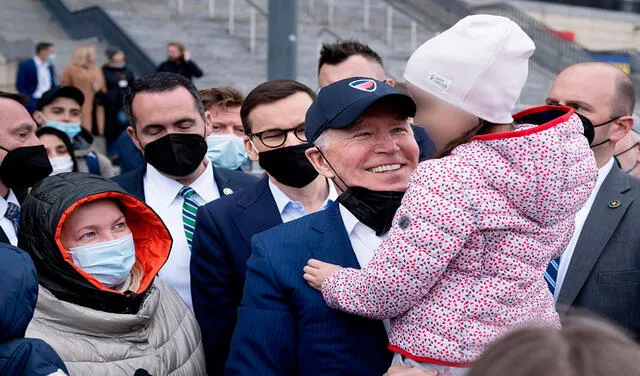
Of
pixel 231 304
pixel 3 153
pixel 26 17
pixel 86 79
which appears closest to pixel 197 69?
pixel 86 79

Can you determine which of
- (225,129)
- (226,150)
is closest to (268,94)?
(226,150)

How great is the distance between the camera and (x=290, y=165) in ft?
13.1

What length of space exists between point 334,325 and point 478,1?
995 inches

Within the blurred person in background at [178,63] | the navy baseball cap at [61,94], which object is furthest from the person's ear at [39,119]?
the blurred person in background at [178,63]

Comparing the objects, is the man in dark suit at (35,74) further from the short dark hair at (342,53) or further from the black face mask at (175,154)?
the black face mask at (175,154)

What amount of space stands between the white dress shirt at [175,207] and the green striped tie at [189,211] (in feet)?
0.05

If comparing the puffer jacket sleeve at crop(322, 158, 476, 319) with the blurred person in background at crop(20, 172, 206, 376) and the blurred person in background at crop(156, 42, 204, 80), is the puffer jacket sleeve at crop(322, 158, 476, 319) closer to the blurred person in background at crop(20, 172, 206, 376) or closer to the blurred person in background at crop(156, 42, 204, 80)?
the blurred person in background at crop(20, 172, 206, 376)

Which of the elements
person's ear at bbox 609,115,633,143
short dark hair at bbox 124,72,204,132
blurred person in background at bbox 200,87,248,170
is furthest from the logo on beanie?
blurred person in background at bbox 200,87,248,170

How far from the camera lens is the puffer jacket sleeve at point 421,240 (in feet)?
8.16

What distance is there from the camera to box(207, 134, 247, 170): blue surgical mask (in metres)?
6.01

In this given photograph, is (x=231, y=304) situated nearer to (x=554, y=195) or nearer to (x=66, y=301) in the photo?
(x=66, y=301)

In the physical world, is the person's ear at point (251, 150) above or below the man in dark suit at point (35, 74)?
above

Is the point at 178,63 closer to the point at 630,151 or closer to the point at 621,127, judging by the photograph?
the point at 630,151

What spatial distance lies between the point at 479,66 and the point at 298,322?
3.19 feet
